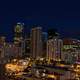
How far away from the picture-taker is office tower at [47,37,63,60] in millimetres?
10353

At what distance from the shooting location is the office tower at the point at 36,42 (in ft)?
36.8

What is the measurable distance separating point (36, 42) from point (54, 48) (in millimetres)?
950

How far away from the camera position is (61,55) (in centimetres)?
1016

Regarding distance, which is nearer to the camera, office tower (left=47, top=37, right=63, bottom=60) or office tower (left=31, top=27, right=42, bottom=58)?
office tower (left=47, top=37, right=63, bottom=60)

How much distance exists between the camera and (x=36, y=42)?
11492 mm

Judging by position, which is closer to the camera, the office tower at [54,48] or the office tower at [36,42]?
the office tower at [54,48]

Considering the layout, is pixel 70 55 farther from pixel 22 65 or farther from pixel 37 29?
pixel 37 29

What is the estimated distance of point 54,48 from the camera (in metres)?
10.9

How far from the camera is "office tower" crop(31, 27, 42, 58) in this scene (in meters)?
11.2

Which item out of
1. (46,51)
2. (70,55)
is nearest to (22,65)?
(70,55)

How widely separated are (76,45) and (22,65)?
4.01 m

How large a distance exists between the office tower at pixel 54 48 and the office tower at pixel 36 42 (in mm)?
485

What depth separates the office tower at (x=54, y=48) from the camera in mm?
10353

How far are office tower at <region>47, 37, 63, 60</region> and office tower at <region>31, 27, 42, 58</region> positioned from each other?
485mm
